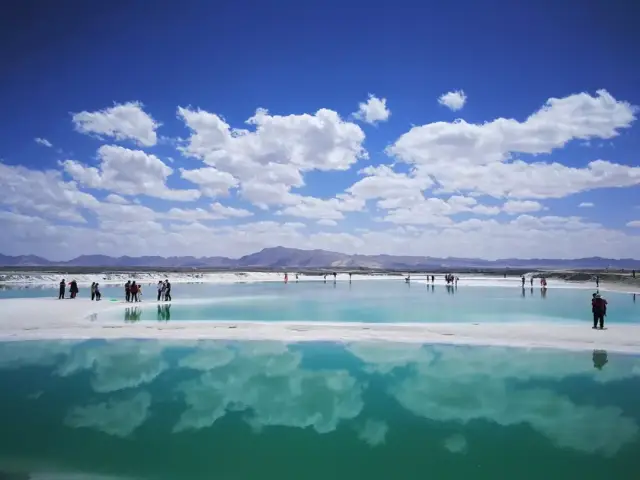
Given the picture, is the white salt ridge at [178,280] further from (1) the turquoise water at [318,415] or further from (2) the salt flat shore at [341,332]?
(1) the turquoise water at [318,415]

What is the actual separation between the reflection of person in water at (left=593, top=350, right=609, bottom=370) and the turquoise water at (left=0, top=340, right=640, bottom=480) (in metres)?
0.14

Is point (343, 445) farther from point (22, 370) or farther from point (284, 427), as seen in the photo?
point (22, 370)

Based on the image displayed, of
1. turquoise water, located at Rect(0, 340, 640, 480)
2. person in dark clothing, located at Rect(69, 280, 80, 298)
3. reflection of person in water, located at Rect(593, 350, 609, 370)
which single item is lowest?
turquoise water, located at Rect(0, 340, 640, 480)

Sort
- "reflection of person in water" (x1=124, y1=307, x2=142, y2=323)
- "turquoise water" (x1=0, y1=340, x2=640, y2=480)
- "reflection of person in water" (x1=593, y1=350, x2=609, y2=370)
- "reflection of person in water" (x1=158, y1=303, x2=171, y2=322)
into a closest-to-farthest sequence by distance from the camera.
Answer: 1. "turquoise water" (x1=0, y1=340, x2=640, y2=480)
2. "reflection of person in water" (x1=593, y1=350, x2=609, y2=370)
3. "reflection of person in water" (x1=124, y1=307, x2=142, y2=323)
4. "reflection of person in water" (x1=158, y1=303, x2=171, y2=322)

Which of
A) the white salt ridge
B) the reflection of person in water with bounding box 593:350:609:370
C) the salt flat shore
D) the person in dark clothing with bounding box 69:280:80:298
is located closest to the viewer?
the reflection of person in water with bounding box 593:350:609:370

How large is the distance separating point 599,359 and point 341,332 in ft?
35.9

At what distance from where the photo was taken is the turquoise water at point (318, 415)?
8367mm

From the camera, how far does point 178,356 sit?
58.5 feet

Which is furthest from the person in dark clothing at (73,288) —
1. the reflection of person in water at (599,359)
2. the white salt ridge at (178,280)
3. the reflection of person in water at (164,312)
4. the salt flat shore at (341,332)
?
the reflection of person in water at (599,359)

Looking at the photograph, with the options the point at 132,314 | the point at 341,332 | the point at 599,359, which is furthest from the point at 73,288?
the point at 599,359

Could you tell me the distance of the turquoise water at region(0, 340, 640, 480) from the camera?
8.37m

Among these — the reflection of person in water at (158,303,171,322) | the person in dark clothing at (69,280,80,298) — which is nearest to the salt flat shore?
the reflection of person in water at (158,303,171,322)

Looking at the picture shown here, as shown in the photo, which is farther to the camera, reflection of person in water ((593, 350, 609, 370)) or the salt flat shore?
the salt flat shore

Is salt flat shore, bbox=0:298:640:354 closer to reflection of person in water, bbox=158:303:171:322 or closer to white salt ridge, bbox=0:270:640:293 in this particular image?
reflection of person in water, bbox=158:303:171:322
